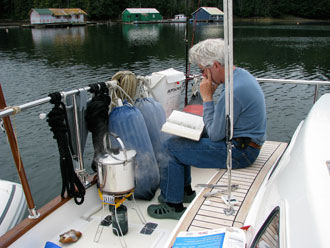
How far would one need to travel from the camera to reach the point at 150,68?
1962cm

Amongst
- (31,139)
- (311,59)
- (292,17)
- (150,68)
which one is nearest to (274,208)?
(31,139)

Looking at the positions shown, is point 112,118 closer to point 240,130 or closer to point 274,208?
point 240,130

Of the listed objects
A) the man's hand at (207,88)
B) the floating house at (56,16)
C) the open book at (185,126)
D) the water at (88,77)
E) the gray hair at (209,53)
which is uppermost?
the floating house at (56,16)

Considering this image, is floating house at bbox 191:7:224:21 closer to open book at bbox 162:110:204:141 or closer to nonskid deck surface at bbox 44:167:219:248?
open book at bbox 162:110:204:141

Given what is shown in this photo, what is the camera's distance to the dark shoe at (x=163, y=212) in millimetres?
2598

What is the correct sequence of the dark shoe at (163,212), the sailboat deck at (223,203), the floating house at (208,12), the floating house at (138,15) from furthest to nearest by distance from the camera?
the floating house at (138,15), the floating house at (208,12), the dark shoe at (163,212), the sailboat deck at (223,203)

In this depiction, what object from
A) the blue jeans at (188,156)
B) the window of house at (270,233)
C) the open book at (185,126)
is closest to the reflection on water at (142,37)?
the open book at (185,126)

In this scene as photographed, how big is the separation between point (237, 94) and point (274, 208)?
1.06m

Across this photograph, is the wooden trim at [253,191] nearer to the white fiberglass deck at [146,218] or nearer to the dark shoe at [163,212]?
the white fiberglass deck at [146,218]

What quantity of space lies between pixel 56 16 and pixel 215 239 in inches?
3124

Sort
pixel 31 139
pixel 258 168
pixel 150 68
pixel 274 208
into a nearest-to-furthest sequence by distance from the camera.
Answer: pixel 274 208 < pixel 258 168 < pixel 31 139 < pixel 150 68

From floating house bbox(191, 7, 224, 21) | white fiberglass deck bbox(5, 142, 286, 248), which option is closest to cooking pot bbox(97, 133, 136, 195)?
white fiberglass deck bbox(5, 142, 286, 248)

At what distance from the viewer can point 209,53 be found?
220 centimetres

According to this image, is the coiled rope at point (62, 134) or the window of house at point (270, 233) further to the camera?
the coiled rope at point (62, 134)
